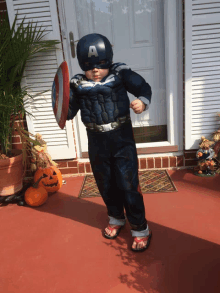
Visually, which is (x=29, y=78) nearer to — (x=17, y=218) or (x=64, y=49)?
(x=64, y=49)

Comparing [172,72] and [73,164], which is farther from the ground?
[172,72]

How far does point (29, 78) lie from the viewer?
2.63 meters

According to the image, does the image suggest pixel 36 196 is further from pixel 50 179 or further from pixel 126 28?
pixel 126 28

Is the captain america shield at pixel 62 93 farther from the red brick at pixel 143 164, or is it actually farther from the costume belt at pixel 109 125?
the red brick at pixel 143 164

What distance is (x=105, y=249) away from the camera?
1.67 meters

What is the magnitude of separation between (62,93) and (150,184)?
151cm

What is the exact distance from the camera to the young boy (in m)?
1.39

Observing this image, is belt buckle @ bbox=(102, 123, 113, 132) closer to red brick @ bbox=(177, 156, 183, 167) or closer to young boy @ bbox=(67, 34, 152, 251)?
young boy @ bbox=(67, 34, 152, 251)

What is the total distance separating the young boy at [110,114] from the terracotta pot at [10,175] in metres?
1.13

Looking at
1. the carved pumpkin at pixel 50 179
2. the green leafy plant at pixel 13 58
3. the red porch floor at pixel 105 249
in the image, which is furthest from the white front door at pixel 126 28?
the red porch floor at pixel 105 249

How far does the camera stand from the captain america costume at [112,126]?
4.75 feet

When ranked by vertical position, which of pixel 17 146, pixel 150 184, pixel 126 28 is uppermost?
pixel 126 28

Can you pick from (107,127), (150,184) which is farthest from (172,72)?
(107,127)

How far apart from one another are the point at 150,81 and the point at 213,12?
875 mm
